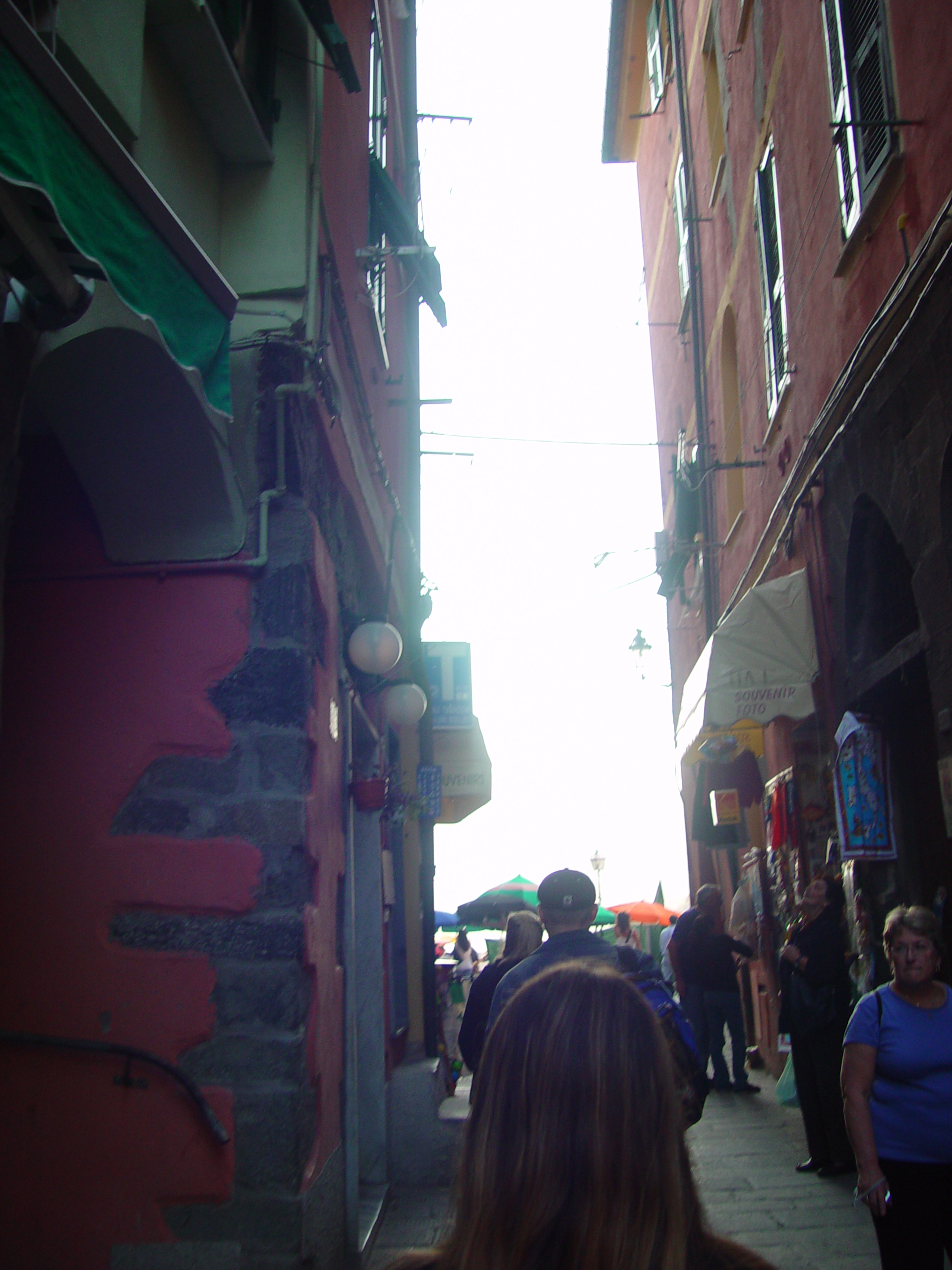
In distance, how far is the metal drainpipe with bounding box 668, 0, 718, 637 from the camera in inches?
546

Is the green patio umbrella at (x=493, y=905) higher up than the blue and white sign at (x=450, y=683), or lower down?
lower down

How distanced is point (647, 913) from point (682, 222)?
1532cm

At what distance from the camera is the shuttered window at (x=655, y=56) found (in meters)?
17.3

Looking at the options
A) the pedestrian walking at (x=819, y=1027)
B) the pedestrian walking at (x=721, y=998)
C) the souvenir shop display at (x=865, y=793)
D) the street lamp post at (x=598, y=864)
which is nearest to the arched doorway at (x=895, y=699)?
the souvenir shop display at (x=865, y=793)

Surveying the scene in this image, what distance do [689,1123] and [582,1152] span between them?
2.00 metres

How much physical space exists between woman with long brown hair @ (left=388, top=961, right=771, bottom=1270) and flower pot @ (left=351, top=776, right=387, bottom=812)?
485 centimetres

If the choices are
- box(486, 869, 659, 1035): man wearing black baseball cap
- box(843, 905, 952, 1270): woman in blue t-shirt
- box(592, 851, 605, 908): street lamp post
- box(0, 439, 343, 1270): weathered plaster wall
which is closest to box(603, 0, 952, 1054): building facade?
box(843, 905, 952, 1270): woman in blue t-shirt

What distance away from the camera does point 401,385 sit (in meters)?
Result: 10.8

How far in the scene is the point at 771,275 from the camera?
33.5ft

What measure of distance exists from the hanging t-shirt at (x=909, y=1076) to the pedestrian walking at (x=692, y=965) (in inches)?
245

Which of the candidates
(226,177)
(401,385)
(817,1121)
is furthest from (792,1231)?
(401,385)

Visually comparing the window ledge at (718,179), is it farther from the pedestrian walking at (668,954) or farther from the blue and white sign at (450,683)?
the pedestrian walking at (668,954)

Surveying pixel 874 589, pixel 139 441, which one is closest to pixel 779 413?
pixel 874 589

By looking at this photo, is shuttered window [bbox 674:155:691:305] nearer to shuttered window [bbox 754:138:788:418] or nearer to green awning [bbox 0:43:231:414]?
shuttered window [bbox 754:138:788:418]
